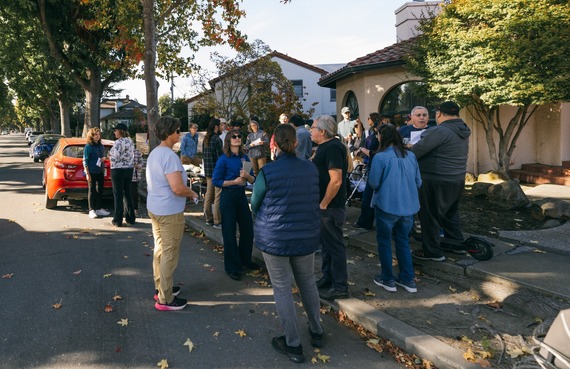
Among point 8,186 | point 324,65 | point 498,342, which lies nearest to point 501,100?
point 498,342

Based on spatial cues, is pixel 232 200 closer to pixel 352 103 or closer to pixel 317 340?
pixel 317 340

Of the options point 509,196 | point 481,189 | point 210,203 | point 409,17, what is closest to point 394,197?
point 210,203

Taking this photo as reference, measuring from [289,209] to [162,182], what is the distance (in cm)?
159

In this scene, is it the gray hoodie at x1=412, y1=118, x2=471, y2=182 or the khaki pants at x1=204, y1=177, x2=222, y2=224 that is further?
the khaki pants at x1=204, y1=177, x2=222, y2=224

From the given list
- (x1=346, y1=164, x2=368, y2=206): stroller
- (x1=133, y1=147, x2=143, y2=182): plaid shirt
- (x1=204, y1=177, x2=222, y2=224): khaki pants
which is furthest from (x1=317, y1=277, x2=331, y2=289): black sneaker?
(x1=133, y1=147, x2=143, y2=182): plaid shirt

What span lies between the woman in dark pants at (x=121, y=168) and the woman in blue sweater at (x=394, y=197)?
5173 mm

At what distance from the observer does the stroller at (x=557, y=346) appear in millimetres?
2066

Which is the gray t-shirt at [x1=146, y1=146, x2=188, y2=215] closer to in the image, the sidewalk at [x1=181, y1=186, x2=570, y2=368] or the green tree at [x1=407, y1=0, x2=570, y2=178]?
the sidewalk at [x1=181, y1=186, x2=570, y2=368]

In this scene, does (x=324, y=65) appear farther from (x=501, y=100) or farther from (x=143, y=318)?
(x=143, y=318)

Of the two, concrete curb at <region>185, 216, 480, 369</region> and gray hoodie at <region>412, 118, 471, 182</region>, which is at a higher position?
gray hoodie at <region>412, 118, 471, 182</region>

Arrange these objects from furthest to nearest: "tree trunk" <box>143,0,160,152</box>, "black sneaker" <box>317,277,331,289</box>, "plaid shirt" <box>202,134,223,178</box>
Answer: "tree trunk" <box>143,0,160,152</box> < "plaid shirt" <box>202,134,223,178</box> < "black sneaker" <box>317,277,331,289</box>

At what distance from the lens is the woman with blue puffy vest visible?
3.57 meters

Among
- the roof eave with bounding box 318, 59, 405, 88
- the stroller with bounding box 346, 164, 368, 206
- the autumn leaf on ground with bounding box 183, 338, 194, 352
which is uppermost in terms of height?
the roof eave with bounding box 318, 59, 405, 88

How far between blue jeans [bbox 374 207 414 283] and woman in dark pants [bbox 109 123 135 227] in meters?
5.26
